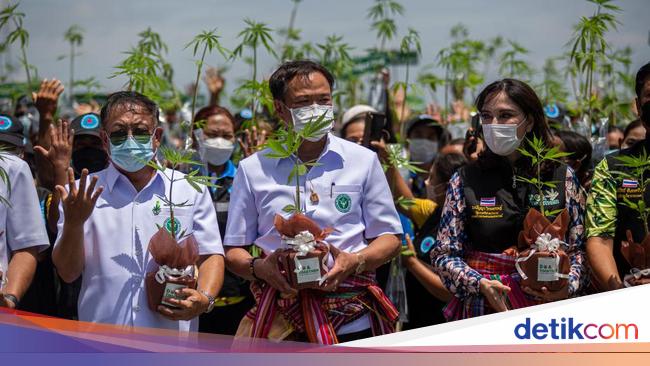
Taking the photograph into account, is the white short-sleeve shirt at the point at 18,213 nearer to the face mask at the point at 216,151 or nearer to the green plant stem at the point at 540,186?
the face mask at the point at 216,151

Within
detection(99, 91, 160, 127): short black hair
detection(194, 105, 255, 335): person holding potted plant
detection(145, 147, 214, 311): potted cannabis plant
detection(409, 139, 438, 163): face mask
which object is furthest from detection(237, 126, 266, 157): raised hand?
detection(145, 147, 214, 311): potted cannabis plant

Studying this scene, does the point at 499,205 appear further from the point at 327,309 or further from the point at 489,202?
the point at 327,309

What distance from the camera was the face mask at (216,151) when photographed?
20.6ft

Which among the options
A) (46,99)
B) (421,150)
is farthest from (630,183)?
(421,150)

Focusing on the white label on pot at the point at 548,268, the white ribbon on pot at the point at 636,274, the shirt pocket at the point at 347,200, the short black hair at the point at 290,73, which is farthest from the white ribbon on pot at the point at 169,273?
the white ribbon on pot at the point at 636,274

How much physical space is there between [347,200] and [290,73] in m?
0.68

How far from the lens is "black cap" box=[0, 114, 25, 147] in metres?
4.98

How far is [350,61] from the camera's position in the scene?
27.2ft

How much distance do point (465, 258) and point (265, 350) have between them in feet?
3.76

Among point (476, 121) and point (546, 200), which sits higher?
point (476, 121)

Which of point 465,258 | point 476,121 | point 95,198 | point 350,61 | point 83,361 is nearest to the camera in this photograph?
point 83,361

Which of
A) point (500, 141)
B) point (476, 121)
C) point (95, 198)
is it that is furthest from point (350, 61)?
point (95, 198)

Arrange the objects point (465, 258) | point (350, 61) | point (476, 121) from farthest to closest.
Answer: point (350, 61), point (476, 121), point (465, 258)

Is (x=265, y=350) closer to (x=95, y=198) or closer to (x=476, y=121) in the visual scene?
(x=95, y=198)
